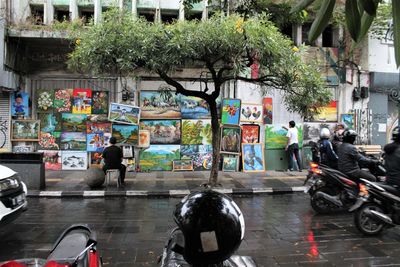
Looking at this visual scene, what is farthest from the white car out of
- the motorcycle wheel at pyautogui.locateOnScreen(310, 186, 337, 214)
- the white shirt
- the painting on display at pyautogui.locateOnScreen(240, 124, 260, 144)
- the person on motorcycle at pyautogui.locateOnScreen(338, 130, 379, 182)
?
the white shirt

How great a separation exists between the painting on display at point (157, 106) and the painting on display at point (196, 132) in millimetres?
531

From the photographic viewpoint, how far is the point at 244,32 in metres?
8.84

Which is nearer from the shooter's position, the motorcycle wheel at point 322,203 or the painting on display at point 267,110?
the motorcycle wheel at point 322,203

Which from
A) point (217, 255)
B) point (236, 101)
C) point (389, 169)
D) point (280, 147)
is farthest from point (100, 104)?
point (217, 255)

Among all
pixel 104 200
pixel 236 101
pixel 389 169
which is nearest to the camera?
pixel 389 169

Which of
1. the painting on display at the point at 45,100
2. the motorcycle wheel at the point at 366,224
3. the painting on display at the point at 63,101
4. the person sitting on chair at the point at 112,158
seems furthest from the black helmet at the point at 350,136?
the painting on display at the point at 45,100

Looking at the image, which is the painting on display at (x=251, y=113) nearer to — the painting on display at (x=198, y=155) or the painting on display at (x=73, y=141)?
the painting on display at (x=198, y=155)

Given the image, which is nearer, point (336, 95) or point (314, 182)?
point (314, 182)

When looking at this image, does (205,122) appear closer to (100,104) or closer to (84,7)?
(100,104)

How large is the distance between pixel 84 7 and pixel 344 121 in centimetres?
1100

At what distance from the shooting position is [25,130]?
13.9m

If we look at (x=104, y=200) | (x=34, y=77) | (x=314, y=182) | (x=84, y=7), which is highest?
(x=84, y=7)

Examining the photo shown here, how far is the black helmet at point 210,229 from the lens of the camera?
6.03 ft

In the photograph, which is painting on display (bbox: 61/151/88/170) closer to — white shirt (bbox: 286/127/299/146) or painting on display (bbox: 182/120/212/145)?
painting on display (bbox: 182/120/212/145)
